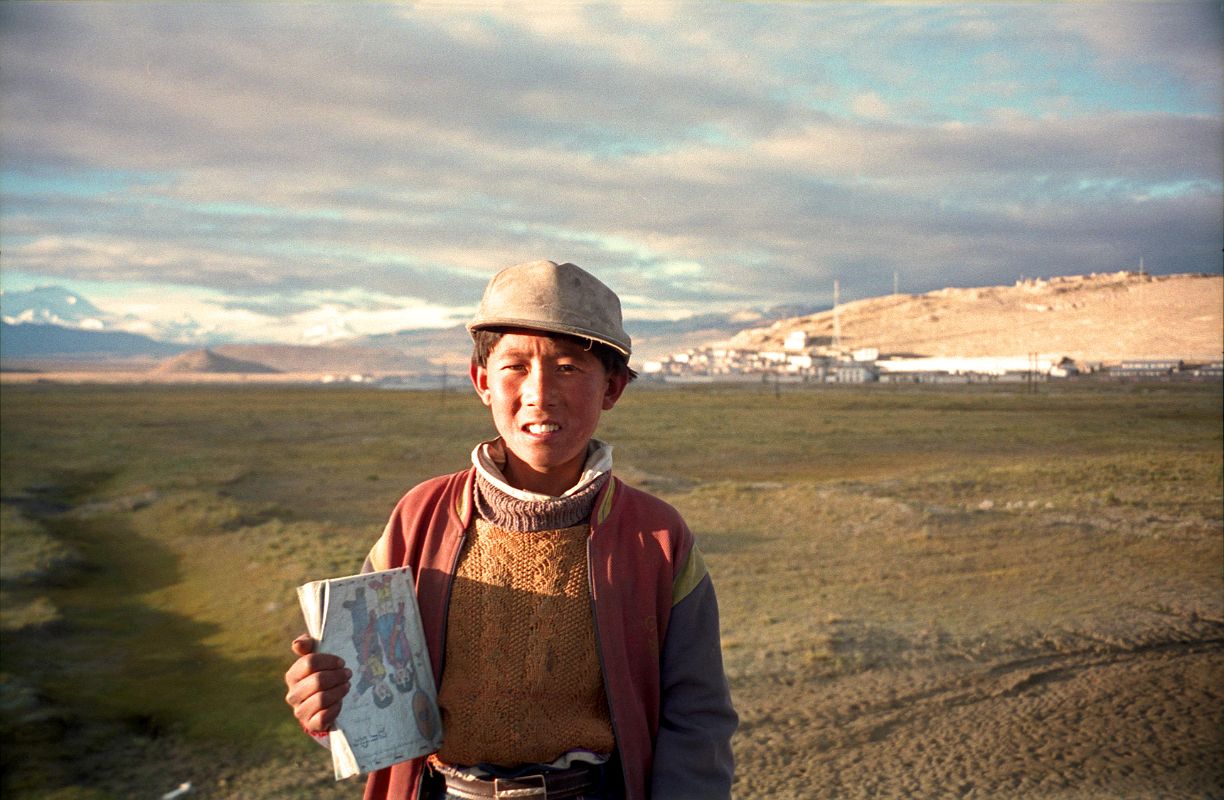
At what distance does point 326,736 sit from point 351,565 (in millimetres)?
9160

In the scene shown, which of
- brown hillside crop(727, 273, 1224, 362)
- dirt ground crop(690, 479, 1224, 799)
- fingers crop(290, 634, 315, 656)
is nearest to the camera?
fingers crop(290, 634, 315, 656)

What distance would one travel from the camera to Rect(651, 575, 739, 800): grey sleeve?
6.63 ft

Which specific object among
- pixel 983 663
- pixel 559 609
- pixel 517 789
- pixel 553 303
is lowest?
pixel 983 663

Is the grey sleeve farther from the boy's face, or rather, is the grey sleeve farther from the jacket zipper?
the boy's face

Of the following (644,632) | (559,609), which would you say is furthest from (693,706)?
(559,609)

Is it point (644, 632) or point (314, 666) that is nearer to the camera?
point (314, 666)

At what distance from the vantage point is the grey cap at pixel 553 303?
6.41ft

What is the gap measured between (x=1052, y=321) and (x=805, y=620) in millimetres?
131108

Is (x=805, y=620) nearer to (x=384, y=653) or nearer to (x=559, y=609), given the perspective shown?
(x=559, y=609)

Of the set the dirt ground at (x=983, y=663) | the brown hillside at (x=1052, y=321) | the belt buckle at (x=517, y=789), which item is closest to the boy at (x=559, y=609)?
the belt buckle at (x=517, y=789)

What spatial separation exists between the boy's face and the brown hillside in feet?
346

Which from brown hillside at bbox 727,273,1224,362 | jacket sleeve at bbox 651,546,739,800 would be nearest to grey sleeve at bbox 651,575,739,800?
jacket sleeve at bbox 651,546,739,800

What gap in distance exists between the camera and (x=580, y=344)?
6.76 feet

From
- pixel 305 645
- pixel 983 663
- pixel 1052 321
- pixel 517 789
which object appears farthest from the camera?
pixel 1052 321
